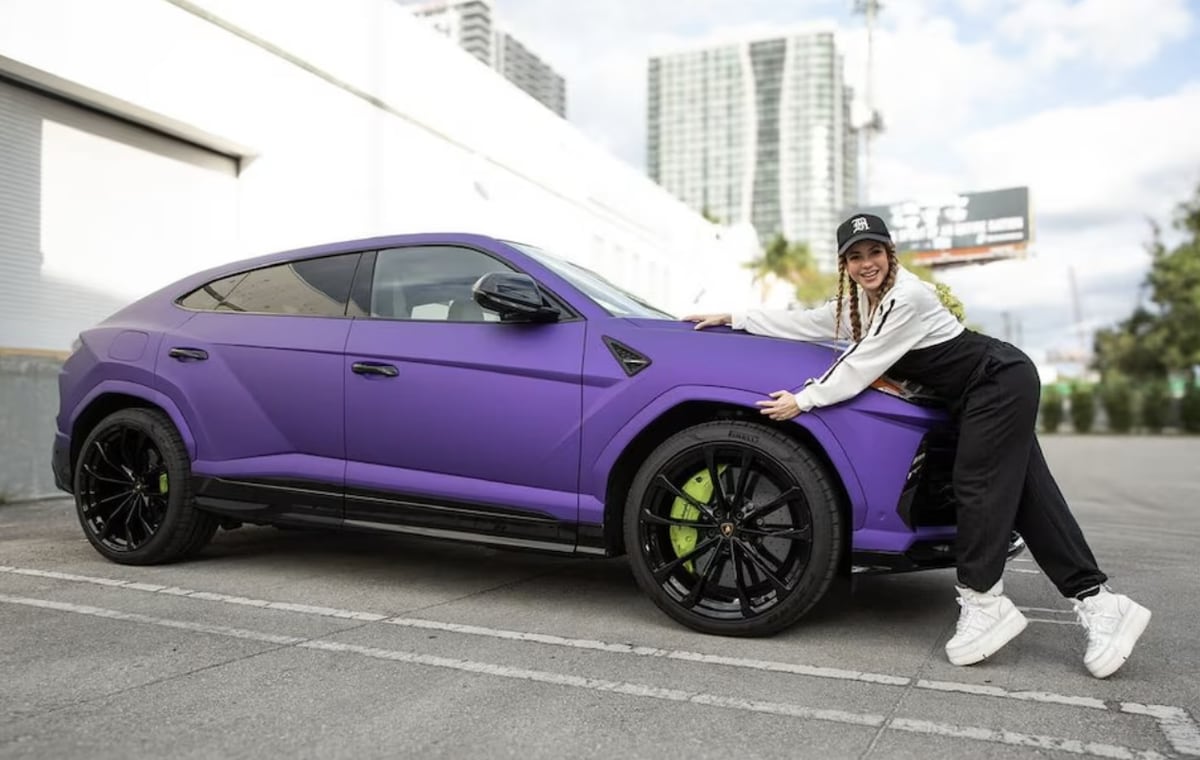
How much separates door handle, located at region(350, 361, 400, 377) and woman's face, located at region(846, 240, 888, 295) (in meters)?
1.92

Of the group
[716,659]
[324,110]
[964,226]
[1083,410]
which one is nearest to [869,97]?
[964,226]

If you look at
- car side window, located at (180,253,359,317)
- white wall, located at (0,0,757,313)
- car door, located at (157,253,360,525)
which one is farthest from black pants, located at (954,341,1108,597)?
white wall, located at (0,0,757,313)

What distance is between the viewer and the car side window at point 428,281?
4.11 metres

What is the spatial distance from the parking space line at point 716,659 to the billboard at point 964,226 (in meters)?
36.7

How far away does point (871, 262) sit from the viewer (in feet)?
11.8

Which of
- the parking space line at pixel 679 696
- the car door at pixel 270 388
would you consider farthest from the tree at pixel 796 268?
the parking space line at pixel 679 696

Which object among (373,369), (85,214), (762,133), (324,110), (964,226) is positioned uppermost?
(762,133)

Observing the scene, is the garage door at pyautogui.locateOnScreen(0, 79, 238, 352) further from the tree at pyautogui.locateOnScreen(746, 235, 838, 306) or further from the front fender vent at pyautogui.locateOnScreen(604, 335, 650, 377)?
the tree at pyautogui.locateOnScreen(746, 235, 838, 306)

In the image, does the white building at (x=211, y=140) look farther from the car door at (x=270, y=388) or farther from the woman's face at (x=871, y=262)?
the woman's face at (x=871, y=262)

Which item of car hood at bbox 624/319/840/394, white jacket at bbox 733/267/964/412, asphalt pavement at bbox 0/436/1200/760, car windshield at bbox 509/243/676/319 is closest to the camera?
asphalt pavement at bbox 0/436/1200/760

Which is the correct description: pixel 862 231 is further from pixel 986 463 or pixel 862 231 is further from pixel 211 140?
pixel 211 140

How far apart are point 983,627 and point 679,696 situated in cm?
111

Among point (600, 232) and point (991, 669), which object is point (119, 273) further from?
point (600, 232)

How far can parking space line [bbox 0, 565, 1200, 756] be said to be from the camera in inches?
105
